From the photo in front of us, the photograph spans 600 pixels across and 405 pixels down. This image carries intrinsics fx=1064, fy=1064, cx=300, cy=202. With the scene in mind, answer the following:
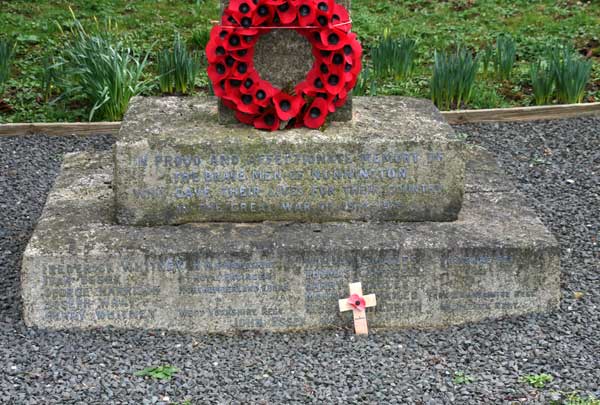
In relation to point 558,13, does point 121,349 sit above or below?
below

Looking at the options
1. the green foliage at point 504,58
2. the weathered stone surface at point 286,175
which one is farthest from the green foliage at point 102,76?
the green foliage at point 504,58

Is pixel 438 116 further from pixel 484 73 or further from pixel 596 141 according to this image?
pixel 484 73

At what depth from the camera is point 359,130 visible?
16.3 feet

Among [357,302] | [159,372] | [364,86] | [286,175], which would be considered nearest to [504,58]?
[364,86]

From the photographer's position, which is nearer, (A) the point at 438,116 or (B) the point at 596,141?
(A) the point at 438,116

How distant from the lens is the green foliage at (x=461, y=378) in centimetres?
430

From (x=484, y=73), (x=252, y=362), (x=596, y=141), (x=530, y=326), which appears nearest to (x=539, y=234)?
(x=530, y=326)

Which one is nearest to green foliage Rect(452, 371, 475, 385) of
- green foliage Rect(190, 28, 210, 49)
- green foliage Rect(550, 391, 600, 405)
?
green foliage Rect(550, 391, 600, 405)

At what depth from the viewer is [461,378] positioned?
433 cm

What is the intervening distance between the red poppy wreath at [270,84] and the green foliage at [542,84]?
303cm

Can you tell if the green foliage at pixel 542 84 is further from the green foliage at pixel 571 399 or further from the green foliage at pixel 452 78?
the green foliage at pixel 571 399

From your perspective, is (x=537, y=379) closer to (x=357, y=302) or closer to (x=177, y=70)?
(x=357, y=302)

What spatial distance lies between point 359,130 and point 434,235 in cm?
61

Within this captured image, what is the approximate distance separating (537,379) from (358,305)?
2.76 feet
